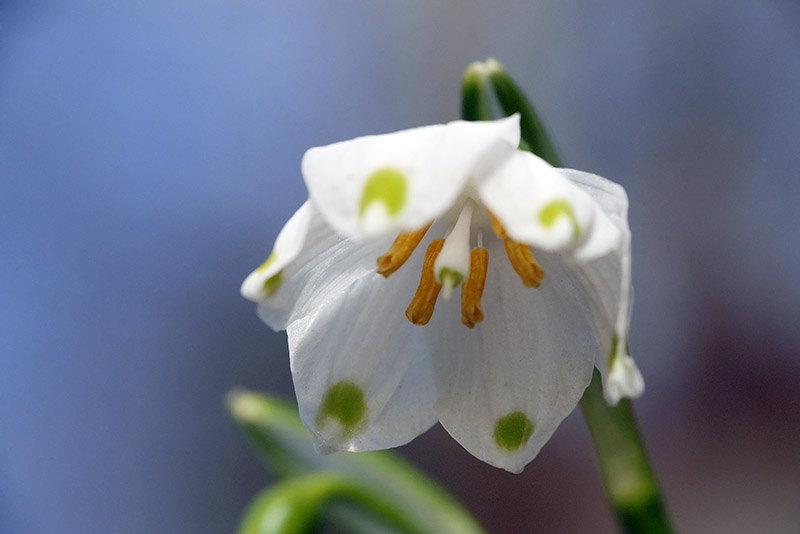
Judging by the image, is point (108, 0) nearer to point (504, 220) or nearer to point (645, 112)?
point (645, 112)

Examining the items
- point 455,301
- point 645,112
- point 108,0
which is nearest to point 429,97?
point 645,112

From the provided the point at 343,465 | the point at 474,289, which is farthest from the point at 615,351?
the point at 343,465

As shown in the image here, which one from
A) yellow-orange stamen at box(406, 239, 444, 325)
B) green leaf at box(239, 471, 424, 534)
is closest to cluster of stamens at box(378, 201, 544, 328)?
yellow-orange stamen at box(406, 239, 444, 325)

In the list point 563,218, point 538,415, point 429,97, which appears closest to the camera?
point 563,218

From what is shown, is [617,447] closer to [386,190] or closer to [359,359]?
[359,359]

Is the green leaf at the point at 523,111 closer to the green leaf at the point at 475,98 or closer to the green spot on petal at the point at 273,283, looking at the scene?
the green leaf at the point at 475,98

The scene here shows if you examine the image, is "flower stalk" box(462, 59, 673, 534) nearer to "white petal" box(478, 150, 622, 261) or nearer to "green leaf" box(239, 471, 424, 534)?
"white petal" box(478, 150, 622, 261)
